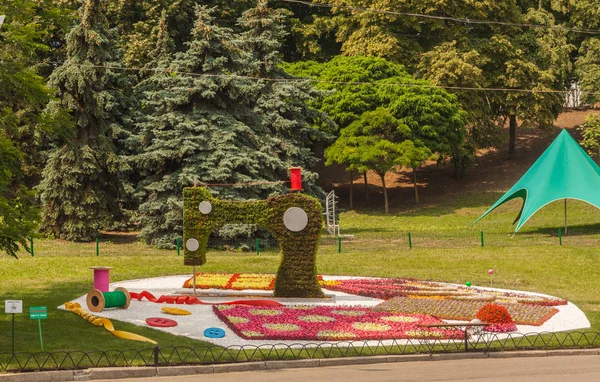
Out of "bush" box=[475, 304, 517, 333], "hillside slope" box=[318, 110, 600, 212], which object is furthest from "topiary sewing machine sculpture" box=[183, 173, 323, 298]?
"hillside slope" box=[318, 110, 600, 212]

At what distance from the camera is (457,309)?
2216cm

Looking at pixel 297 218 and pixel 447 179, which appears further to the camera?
pixel 447 179

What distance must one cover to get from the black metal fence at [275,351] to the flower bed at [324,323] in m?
0.48

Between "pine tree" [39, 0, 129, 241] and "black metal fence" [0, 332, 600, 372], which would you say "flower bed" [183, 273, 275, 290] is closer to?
"black metal fence" [0, 332, 600, 372]

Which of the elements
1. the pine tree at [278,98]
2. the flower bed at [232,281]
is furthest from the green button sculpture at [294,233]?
the pine tree at [278,98]

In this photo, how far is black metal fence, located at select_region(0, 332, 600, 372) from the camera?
15609mm

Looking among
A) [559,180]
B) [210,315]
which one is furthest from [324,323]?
[559,180]

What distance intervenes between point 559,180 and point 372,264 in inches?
426

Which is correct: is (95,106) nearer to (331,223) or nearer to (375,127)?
A: (331,223)

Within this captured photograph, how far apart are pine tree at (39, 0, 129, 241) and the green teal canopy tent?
17.5m

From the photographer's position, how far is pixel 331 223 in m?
45.0

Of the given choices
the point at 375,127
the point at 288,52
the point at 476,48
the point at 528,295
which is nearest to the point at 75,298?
the point at 528,295

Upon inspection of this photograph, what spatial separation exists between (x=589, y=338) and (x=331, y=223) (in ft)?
87.7

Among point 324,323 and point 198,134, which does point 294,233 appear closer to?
point 324,323
